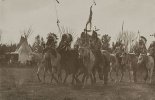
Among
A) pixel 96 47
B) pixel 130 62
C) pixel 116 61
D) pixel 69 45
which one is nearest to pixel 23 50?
pixel 69 45

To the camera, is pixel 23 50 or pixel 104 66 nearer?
pixel 23 50

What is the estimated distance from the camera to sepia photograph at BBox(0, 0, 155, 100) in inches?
352

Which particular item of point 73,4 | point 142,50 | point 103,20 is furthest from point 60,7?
point 142,50

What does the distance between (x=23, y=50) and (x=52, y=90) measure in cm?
106

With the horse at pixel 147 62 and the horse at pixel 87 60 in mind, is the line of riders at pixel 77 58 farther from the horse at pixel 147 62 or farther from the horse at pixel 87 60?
the horse at pixel 147 62

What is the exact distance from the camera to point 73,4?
9344 mm

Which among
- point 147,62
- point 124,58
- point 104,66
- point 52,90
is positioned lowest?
point 52,90

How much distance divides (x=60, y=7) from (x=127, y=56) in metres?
3.36

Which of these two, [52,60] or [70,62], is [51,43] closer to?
[52,60]

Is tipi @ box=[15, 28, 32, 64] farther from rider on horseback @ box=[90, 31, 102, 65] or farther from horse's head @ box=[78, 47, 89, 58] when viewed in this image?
rider on horseback @ box=[90, 31, 102, 65]

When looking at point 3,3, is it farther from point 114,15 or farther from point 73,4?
point 114,15

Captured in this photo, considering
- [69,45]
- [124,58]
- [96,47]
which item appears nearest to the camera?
[69,45]

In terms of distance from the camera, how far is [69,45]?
34.0 feet

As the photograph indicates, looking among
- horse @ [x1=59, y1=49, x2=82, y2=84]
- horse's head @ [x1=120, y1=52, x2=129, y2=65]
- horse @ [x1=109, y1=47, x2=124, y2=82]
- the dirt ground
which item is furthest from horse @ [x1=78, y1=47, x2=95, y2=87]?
horse's head @ [x1=120, y1=52, x2=129, y2=65]
